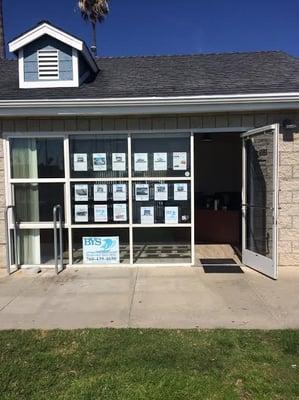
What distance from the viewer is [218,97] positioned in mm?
7531

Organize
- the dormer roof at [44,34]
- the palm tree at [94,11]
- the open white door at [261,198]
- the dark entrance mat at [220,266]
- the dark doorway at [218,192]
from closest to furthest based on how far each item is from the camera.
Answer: the open white door at [261,198] < the dark entrance mat at [220,266] < the dormer roof at [44,34] < the dark doorway at [218,192] < the palm tree at [94,11]

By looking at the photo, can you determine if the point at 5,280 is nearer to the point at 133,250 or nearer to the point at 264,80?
the point at 133,250

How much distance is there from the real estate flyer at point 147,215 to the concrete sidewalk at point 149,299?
34.3 inches

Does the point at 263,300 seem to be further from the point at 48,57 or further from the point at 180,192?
the point at 48,57

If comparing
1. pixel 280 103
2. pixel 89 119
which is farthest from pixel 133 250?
pixel 280 103

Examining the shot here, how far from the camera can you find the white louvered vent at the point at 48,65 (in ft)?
29.9

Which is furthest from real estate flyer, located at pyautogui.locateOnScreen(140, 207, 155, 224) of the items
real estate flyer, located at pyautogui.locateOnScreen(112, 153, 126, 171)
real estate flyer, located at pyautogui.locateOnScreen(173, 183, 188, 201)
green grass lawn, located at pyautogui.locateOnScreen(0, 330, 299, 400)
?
green grass lawn, located at pyautogui.locateOnScreen(0, 330, 299, 400)

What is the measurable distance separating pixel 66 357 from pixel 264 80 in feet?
21.7

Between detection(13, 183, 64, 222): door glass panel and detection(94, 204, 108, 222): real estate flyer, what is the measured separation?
629 millimetres

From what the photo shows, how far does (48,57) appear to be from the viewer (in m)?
9.17

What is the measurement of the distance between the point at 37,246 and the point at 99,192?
154cm

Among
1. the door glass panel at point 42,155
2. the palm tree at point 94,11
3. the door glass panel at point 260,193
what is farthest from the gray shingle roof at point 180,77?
the palm tree at point 94,11

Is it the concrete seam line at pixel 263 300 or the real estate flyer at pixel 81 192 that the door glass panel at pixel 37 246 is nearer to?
the real estate flyer at pixel 81 192

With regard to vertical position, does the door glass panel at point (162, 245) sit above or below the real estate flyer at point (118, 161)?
below
